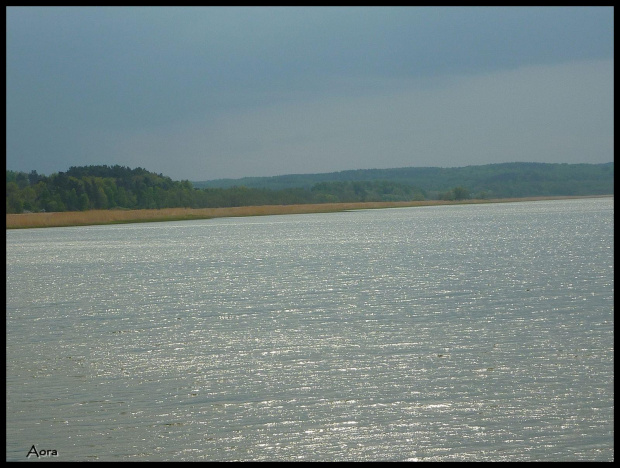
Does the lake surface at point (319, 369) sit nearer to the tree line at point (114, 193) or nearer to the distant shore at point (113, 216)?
the distant shore at point (113, 216)

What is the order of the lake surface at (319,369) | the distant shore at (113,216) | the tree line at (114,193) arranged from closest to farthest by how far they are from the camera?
the lake surface at (319,369) → the distant shore at (113,216) → the tree line at (114,193)

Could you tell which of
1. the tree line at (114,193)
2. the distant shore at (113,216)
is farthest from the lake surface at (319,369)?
the tree line at (114,193)

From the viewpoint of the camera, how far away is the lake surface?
10453mm

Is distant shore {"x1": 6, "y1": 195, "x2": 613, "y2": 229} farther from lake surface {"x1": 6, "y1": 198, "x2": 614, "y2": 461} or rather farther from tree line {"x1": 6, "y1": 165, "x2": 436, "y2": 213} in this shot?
lake surface {"x1": 6, "y1": 198, "x2": 614, "y2": 461}

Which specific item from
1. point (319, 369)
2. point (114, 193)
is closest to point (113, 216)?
point (114, 193)

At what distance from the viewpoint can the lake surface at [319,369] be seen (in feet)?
34.3

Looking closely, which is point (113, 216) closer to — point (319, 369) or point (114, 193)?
point (114, 193)

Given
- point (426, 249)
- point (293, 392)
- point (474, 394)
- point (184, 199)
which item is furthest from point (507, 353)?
point (184, 199)

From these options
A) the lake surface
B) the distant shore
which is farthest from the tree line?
the lake surface

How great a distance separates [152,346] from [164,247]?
39304mm

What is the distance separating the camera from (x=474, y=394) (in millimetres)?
12344

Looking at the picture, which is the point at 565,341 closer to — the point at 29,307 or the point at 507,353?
the point at 507,353

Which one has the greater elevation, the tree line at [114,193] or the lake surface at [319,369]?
the tree line at [114,193]
